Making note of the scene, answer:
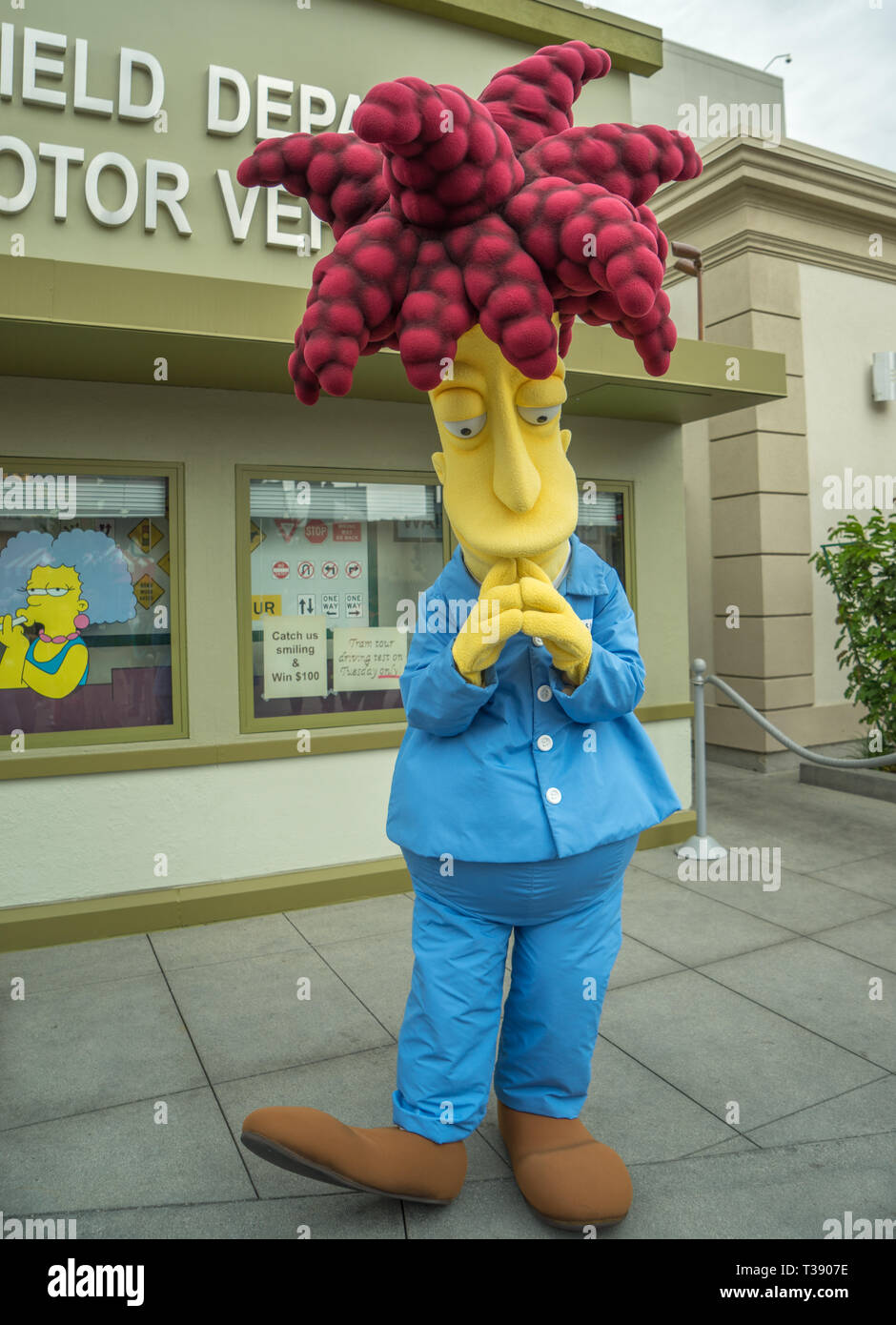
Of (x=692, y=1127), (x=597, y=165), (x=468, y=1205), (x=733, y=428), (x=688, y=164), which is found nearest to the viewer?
(x=597, y=165)

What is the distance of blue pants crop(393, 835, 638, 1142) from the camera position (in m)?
2.36

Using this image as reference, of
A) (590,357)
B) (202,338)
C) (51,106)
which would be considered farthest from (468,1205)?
(51,106)

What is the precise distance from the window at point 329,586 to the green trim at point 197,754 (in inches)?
5.4

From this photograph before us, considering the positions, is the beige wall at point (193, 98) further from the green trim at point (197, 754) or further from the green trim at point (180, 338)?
the green trim at point (197, 754)

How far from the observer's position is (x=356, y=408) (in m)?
5.12

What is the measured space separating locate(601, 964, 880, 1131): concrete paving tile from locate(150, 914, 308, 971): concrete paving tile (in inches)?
64.3

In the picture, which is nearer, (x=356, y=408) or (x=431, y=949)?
(x=431, y=949)

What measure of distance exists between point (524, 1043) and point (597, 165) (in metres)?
2.25

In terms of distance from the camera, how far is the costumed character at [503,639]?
6.72 ft

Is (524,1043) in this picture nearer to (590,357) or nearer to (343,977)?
(343,977)

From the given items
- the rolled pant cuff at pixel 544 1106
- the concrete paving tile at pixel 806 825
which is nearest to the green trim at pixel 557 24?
the concrete paving tile at pixel 806 825

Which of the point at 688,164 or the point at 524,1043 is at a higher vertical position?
the point at 688,164

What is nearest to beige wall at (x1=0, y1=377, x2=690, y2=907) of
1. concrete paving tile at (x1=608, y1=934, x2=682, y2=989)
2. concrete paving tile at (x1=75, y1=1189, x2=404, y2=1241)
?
concrete paving tile at (x1=608, y1=934, x2=682, y2=989)

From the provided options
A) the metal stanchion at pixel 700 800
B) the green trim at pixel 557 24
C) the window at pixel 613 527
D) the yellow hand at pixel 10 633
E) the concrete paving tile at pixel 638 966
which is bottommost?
the concrete paving tile at pixel 638 966
